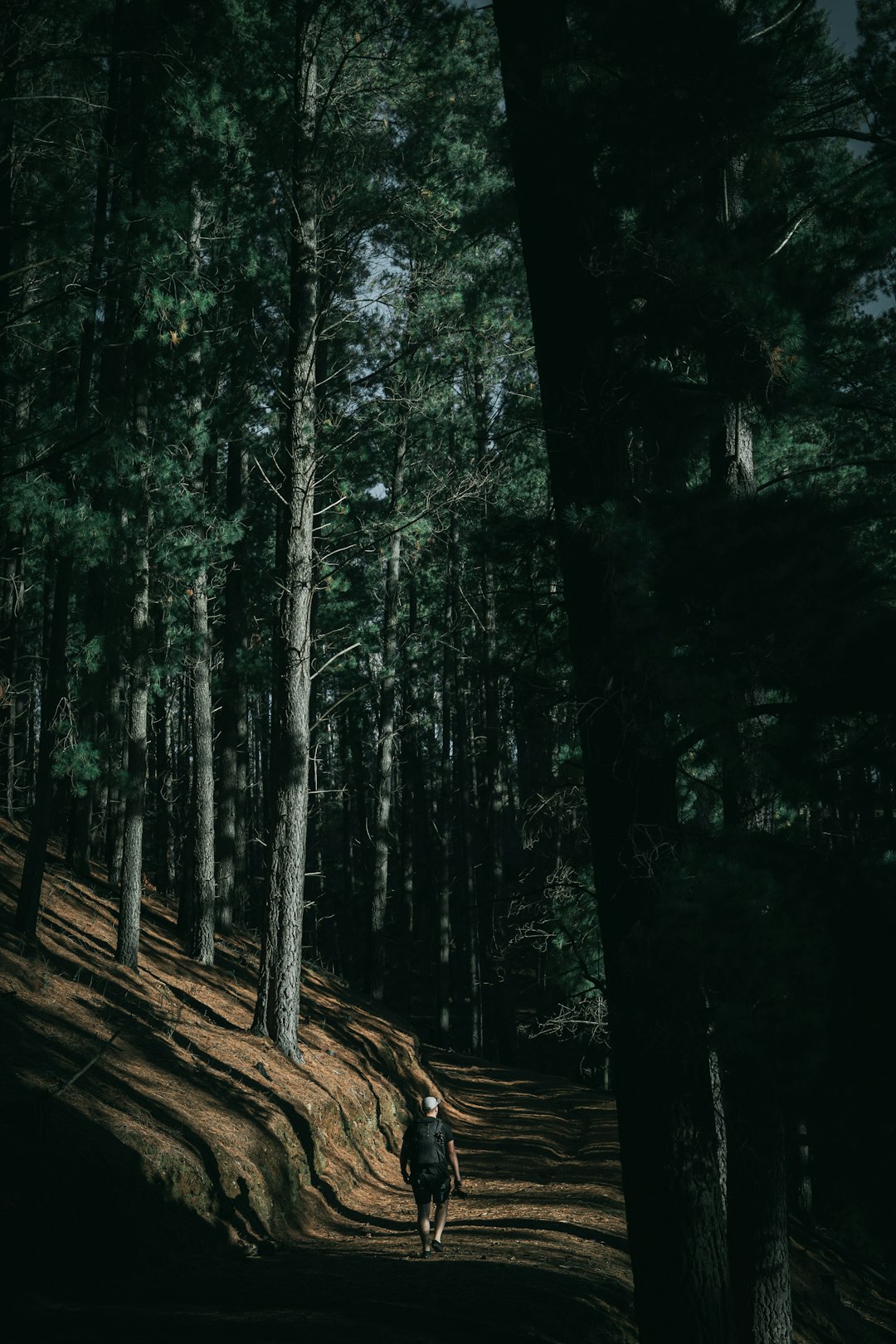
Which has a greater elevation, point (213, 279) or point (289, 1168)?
point (213, 279)

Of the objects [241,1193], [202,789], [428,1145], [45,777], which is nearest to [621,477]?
[428,1145]

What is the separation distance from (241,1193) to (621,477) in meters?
6.83

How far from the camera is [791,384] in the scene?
629 centimetres

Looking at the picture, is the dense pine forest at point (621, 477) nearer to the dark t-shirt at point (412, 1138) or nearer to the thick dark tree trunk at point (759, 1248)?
the thick dark tree trunk at point (759, 1248)

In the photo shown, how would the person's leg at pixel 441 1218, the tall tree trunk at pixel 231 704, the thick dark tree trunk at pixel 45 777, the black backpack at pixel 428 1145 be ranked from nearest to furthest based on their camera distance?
the person's leg at pixel 441 1218 → the black backpack at pixel 428 1145 → the thick dark tree trunk at pixel 45 777 → the tall tree trunk at pixel 231 704

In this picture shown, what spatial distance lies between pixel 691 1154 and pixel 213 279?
519 inches

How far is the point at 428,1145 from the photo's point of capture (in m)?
8.80

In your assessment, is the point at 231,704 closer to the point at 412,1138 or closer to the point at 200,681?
the point at 200,681

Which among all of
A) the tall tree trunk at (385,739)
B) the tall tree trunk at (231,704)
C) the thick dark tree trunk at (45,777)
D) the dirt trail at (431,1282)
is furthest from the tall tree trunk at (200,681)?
the tall tree trunk at (385,739)

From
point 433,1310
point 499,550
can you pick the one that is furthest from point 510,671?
point 433,1310

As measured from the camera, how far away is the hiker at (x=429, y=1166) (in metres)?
8.38

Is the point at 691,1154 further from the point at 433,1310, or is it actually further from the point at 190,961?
the point at 190,961

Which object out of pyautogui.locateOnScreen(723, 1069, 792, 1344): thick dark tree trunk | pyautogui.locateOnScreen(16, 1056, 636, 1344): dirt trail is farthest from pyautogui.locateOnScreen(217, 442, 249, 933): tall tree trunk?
pyautogui.locateOnScreen(723, 1069, 792, 1344): thick dark tree trunk

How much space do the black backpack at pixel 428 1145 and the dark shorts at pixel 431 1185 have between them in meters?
0.05
